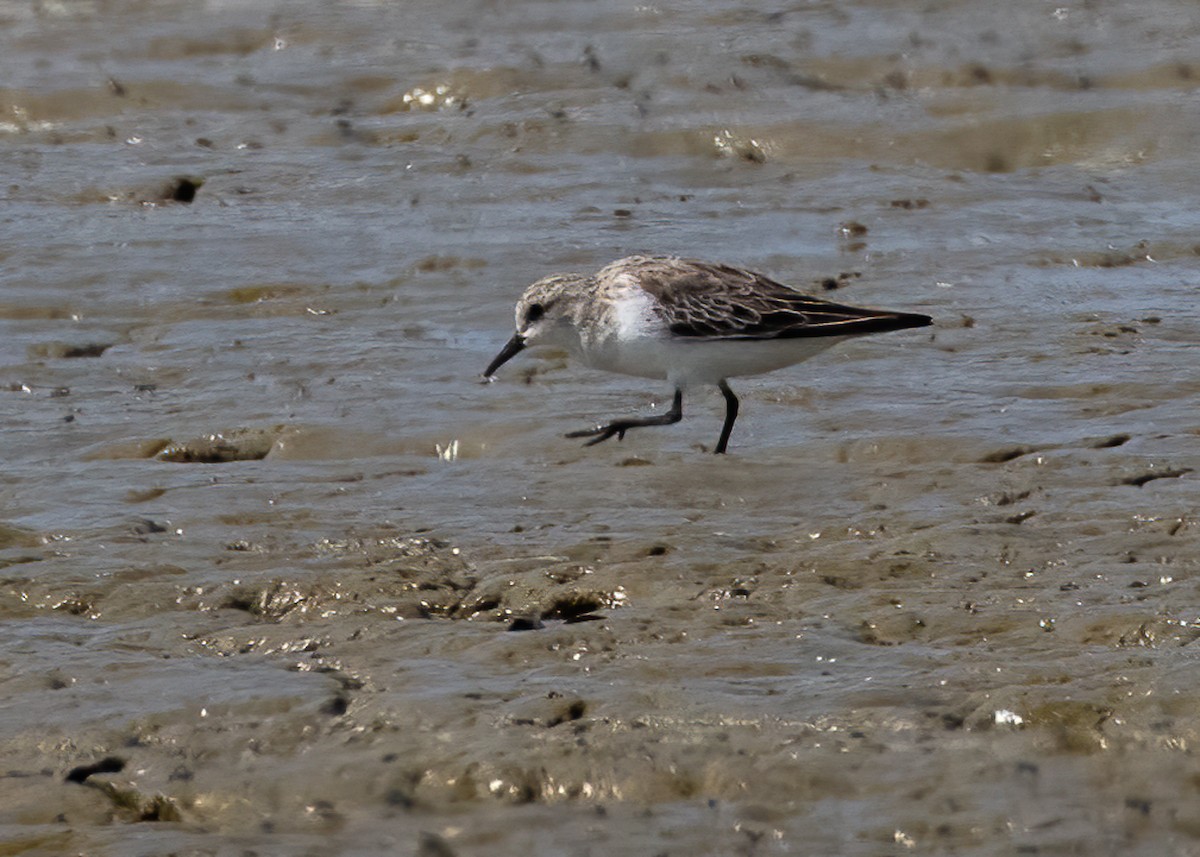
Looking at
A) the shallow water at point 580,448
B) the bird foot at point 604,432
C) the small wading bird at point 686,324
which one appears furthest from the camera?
the small wading bird at point 686,324

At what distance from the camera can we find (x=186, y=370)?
9.53 meters

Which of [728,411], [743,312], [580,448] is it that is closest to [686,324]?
[743,312]

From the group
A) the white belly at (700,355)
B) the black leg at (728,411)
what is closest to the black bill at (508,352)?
the white belly at (700,355)

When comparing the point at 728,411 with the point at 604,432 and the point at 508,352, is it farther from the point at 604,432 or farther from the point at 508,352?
the point at 508,352

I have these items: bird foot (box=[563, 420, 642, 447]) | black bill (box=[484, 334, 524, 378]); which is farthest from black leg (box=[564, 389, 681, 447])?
black bill (box=[484, 334, 524, 378])

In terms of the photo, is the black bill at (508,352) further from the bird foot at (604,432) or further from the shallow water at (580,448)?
the bird foot at (604,432)

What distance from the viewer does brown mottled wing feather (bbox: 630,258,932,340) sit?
837 centimetres

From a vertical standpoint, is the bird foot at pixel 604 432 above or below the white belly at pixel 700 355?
below

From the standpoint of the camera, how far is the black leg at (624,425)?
835cm

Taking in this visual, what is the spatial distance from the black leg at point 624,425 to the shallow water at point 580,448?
0.08 m

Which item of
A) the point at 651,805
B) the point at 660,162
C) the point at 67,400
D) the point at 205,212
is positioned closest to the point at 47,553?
the point at 67,400

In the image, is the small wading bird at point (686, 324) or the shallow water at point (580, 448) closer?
the shallow water at point (580, 448)

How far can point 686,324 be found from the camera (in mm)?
8484

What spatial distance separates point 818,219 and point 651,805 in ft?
23.7
